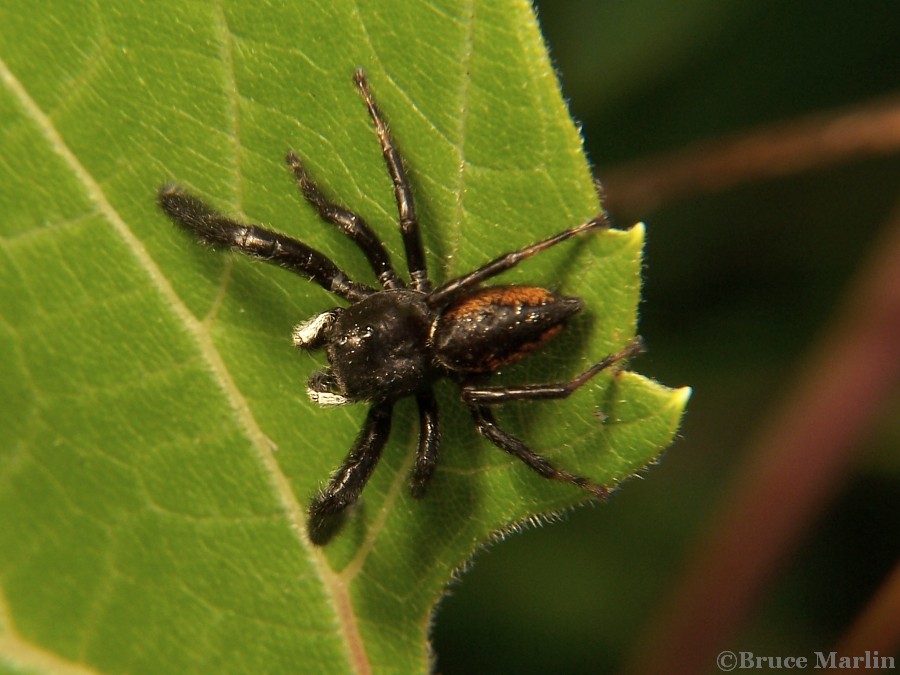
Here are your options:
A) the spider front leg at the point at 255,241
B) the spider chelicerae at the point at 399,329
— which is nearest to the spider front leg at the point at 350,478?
the spider chelicerae at the point at 399,329

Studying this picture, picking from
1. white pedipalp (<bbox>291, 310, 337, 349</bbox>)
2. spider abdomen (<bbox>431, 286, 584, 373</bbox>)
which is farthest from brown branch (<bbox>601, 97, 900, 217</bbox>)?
white pedipalp (<bbox>291, 310, 337, 349</bbox>)

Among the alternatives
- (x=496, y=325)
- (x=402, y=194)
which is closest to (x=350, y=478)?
(x=496, y=325)

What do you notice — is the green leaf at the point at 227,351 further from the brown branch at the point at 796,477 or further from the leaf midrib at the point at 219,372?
the brown branch at the point at 796,477

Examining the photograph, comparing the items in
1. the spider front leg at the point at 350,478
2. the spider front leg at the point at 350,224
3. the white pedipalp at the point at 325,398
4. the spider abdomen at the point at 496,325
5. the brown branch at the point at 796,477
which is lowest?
the brown branch at the point at 796,477

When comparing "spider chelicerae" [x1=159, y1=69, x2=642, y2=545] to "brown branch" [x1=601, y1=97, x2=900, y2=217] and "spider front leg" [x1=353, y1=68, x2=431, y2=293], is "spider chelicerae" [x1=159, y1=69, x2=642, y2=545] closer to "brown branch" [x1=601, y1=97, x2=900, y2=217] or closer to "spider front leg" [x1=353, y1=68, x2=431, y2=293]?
"spider front leg" [x1=353, y1=68, x2=431, y2=293]

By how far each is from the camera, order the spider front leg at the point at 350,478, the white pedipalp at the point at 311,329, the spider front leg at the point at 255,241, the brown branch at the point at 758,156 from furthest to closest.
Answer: the brown branch at the point at 758,156 < the white pedipalp at the point at 311,329 < the spider front leg at the point at 350,478 < the spider front leg at the point at 255,241

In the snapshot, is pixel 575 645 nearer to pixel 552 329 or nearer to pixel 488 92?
pixel 552 329
